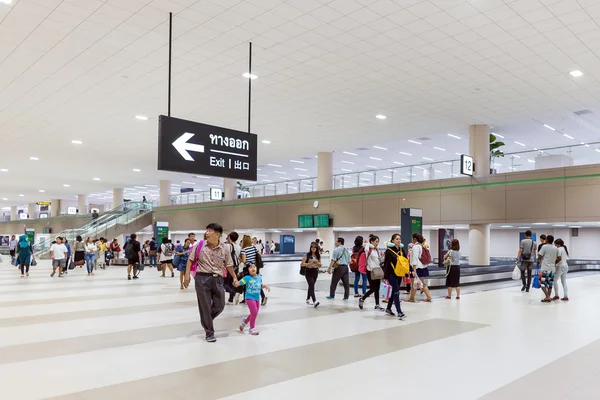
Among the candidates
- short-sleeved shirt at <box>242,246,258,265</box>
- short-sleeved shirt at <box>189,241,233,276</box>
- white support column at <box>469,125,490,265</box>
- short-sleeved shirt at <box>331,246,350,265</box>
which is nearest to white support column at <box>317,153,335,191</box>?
white support column at <box>469,125,490,265</box>

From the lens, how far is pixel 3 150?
26.3 meters

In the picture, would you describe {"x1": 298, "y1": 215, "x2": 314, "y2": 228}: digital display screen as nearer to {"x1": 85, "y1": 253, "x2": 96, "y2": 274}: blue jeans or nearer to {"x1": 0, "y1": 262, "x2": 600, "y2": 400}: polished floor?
{"x1": 85, "y1": 253, "x2": 96, "y2": 274}: blue jeans

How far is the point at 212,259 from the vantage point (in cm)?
756

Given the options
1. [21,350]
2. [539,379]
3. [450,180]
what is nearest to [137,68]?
[21,350]

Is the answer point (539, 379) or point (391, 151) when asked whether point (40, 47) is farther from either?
point (391, 151)

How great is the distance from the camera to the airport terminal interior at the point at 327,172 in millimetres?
5895

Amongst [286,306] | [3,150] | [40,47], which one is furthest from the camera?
[3,150]

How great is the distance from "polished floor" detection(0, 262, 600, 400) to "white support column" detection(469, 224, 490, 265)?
1095 centimetres

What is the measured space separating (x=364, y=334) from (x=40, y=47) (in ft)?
35.7

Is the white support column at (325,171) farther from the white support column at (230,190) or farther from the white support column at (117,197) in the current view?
the white support column at (117,197)

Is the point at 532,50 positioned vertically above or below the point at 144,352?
above

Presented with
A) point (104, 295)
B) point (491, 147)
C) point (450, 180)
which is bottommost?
point (104, 295)

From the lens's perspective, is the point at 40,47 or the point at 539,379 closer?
the point at 539,379

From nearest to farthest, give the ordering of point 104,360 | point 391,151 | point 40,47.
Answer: point 104,360 < point 40,47 < point 391,151
